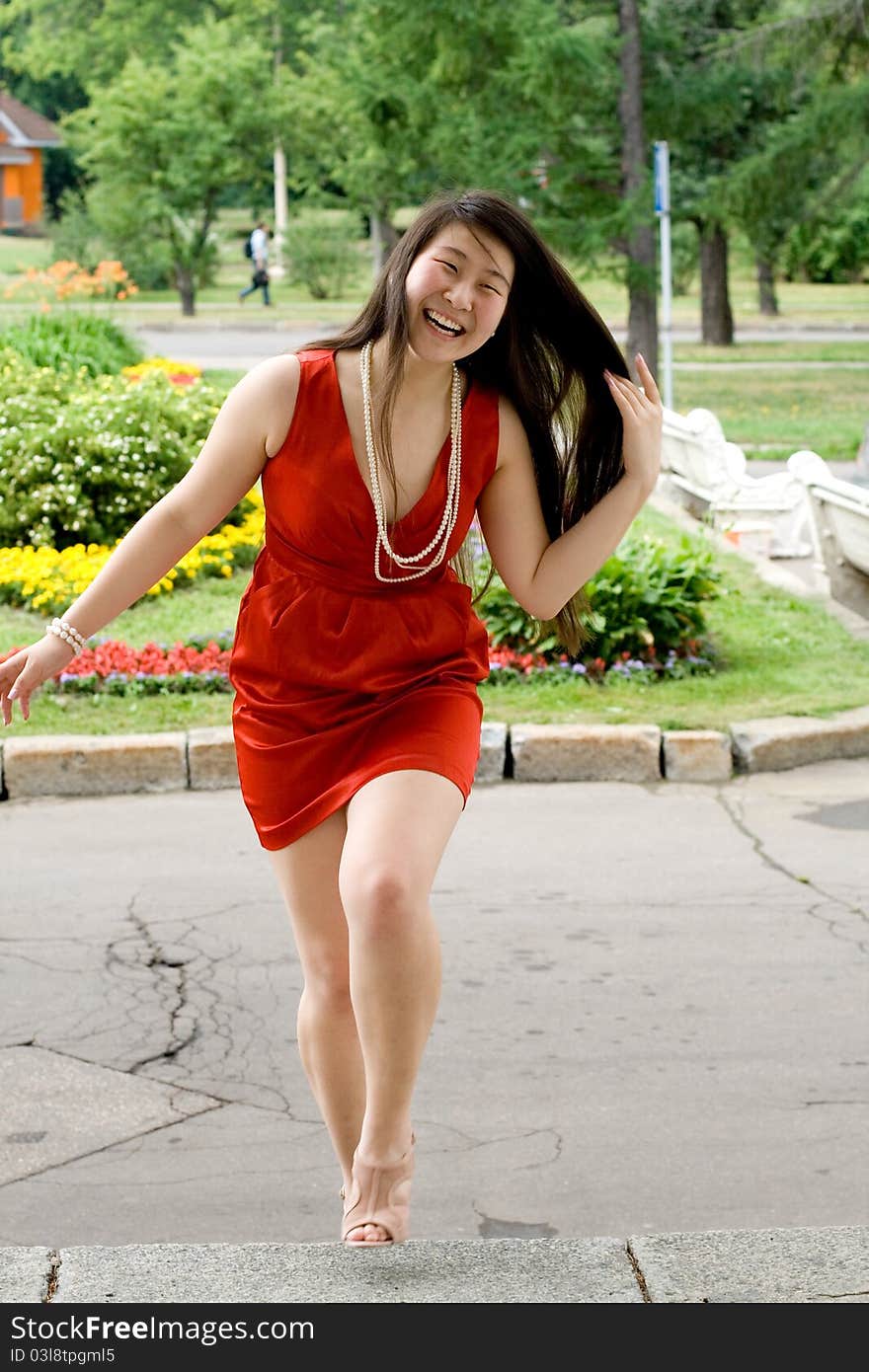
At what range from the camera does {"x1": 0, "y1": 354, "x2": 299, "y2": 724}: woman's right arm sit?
10.6 ft

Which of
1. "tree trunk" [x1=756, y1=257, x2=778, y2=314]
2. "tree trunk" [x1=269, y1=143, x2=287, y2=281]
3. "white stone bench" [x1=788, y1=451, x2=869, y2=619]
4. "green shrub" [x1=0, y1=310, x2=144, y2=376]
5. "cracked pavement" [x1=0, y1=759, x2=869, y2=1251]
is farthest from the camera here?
"tree trunk" [x1=269, y1=143, x2=287, y2=281]

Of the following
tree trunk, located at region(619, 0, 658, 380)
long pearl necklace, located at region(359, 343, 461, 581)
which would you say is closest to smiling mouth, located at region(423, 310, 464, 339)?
long pearl necklace, located at region(359, 343, 461, 581)

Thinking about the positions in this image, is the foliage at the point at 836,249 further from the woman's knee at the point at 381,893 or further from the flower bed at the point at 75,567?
the woman's knee at the point at 381,893

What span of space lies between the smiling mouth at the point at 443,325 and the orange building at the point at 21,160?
60.7 metres

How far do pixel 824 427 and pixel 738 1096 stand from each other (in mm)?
15322

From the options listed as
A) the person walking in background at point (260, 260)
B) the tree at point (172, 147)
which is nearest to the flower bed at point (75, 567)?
the person walking in background at point (260, 260)

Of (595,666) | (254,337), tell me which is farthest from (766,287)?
(595,666)

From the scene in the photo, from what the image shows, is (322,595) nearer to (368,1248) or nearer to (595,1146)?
(368,1248)

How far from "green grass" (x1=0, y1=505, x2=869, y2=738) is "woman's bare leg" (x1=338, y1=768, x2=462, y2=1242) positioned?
4.63 metres

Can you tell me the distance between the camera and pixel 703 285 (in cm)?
3095

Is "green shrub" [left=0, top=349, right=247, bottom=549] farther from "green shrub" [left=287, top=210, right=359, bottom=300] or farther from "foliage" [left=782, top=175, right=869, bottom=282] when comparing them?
"foliage" [left=782, top=175, right=869, bottom=282]

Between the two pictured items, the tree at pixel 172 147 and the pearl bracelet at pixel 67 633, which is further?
the tree at pixel 172 147

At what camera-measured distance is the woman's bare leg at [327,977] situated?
3.24m

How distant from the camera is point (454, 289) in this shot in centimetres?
317
